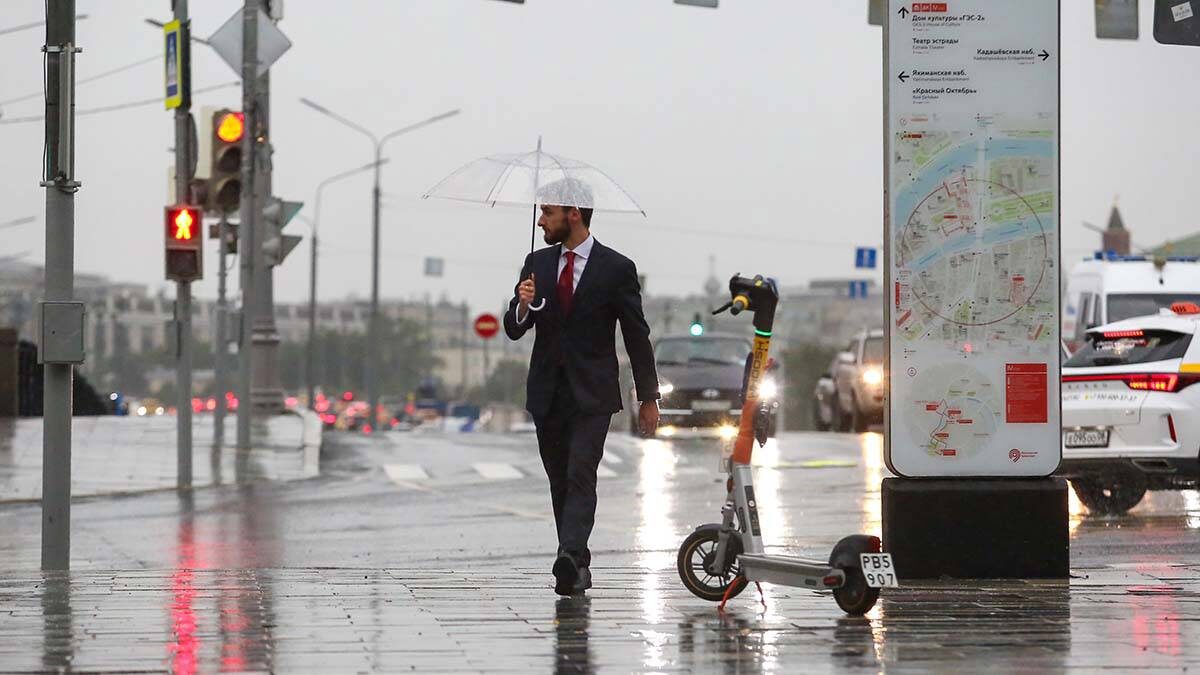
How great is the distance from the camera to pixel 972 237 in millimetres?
10227

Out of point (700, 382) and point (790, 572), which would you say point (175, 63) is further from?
point (790, 572)

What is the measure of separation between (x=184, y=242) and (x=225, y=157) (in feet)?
8.72

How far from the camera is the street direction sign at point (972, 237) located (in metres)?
10.2

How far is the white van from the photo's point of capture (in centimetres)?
2923

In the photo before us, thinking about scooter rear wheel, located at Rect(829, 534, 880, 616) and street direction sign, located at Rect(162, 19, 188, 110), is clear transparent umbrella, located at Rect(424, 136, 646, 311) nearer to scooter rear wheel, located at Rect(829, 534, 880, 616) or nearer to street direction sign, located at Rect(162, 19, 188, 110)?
scooter rear wheel, located at Rect(829, 534, 880, 616)

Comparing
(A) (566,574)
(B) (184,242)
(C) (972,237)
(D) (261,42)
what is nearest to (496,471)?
(B) (184,242)

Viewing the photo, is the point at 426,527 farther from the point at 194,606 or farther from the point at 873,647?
the point at 873,647

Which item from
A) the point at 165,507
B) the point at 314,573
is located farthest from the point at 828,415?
the point at 314,573

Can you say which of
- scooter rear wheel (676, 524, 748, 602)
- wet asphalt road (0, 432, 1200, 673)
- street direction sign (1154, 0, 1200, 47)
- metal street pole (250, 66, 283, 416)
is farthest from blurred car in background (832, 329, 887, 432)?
scooter rear wheel (676, 524, 748, 602)

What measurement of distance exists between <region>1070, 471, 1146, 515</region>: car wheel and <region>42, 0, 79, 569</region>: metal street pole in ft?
26.1

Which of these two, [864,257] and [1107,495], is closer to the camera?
[1107,495]

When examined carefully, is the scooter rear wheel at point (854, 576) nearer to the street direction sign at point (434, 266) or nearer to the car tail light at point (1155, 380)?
the car tail light at point (1155, 380)

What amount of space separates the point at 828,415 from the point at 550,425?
29.8 m

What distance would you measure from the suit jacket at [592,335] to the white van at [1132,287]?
20.0 meters
